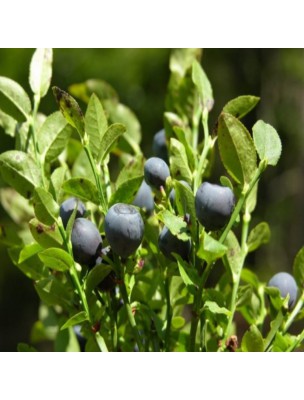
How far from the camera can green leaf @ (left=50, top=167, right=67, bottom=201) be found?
54 centimetres

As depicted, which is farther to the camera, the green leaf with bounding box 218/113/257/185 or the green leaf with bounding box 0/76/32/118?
the green leaf with bounding box 0/76/32/118

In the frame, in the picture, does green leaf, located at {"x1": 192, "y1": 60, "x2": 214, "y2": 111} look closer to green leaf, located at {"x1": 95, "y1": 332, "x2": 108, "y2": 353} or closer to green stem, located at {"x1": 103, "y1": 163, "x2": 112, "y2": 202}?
green stem, located at {"x1": 103, "y1": 163, "x2": 112, "y2": 202}

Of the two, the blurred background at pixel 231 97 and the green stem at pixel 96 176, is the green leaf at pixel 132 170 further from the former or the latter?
the blurred background at pixel 231 97

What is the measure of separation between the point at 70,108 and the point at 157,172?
84 millimetres

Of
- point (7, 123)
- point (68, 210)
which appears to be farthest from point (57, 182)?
point (7, 123)

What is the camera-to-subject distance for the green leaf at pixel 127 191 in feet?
1.66

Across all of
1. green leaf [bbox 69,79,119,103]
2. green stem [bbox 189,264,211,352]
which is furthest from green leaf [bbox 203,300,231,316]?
green leaf [bbox 69,79,119,103]

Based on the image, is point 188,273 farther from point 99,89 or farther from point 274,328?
point 99,89

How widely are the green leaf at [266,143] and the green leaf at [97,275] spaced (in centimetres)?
14

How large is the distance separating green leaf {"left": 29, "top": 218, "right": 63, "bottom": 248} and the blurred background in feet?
9.78

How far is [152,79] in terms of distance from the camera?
13.2 ft
